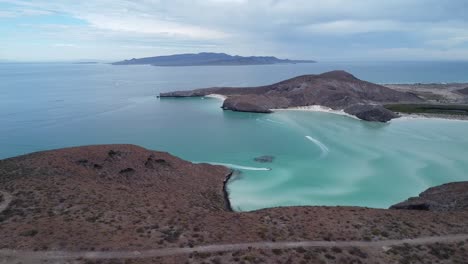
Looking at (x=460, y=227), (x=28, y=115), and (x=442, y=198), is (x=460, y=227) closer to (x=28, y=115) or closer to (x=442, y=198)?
(x=442, y=198)

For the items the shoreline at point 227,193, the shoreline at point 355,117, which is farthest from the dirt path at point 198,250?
the shoreline at point 355,117

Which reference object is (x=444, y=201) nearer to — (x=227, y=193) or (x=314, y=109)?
(x=227, y=193)

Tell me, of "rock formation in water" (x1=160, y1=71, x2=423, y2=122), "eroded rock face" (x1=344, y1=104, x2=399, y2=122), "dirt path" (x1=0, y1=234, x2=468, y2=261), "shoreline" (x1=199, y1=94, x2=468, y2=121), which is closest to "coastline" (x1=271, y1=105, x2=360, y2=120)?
"shoreline" (x1=199, y1=94, x2=468, y2=121)

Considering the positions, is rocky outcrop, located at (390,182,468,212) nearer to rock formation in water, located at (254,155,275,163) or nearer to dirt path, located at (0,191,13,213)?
rock formation in water, located at (254,155,275,163)

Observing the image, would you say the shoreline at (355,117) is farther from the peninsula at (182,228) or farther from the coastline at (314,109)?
the peninsula at (182,228)

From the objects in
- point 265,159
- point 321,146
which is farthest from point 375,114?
point 265,159
